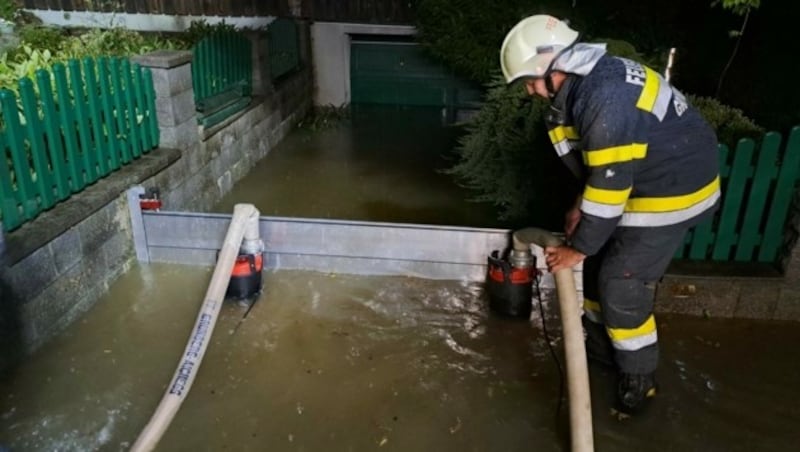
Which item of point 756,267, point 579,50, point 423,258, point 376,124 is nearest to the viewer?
point 579,50

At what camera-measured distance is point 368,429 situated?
118 inches

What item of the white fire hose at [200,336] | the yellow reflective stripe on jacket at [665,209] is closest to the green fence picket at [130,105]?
the white fire hose at [200,336]

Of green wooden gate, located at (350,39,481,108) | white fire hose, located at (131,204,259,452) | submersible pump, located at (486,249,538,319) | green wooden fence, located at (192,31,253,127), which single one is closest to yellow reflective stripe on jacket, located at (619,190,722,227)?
submersible pump, located at (486,249,538,319)

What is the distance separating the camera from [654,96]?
261cm

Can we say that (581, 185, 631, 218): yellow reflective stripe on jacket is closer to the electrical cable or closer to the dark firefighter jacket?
the dark firefighter jacket

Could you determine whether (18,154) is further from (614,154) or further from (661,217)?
(661,217)

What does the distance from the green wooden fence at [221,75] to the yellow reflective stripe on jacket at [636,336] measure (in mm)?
4254

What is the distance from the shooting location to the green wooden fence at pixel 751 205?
379 cm

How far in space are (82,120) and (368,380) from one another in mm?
2567

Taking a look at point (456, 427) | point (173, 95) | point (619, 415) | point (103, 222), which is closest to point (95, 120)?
point (103, 222)

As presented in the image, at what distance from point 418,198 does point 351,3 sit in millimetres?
5054

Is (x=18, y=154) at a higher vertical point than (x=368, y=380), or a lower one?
higher

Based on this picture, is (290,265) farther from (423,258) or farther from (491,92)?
(491,92)

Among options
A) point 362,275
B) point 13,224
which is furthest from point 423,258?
point 13,224
